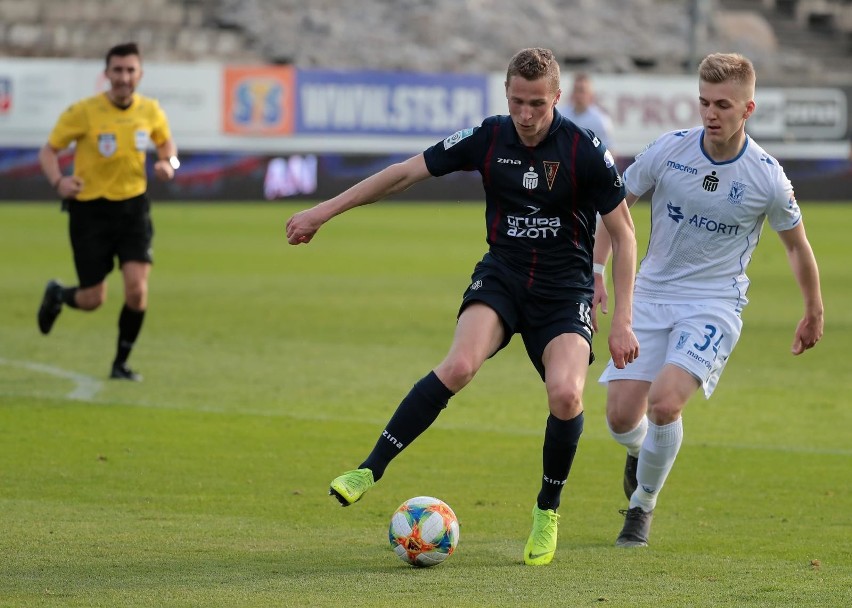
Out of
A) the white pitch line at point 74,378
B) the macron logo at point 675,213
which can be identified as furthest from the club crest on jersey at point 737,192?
the white pitch line at point 74,378

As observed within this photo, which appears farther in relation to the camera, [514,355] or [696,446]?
[514,355]

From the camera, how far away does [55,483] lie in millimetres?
7363

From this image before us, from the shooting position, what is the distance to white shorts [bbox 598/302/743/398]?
21.0ft

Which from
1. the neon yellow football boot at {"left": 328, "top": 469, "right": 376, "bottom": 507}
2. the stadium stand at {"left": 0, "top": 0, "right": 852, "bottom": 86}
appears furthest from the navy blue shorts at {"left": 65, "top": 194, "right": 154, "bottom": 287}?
the stadium stand at {"left": 0, "top": 0, "right": 852, "bottom": 86}

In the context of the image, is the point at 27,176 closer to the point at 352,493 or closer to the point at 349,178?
the point at 349,178

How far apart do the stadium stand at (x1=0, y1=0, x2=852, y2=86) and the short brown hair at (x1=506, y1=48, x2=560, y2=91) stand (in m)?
27.8

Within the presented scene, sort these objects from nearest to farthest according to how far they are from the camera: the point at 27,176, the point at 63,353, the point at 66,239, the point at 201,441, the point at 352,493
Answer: the point at 352,493 < the point at 201,441 < the point at 63,353 < the point at 66,239 < the point at 27,176

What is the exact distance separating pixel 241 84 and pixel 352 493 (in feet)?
81.4

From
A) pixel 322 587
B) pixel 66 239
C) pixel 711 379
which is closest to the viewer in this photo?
pixel 322 587

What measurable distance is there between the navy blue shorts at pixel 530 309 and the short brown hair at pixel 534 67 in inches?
32.8

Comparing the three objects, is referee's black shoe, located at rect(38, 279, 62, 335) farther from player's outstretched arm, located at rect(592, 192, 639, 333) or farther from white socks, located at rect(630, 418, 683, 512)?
white socks, located at rect(630, 418, 683, 512)

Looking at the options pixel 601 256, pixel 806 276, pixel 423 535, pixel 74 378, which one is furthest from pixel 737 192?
pixel 74 378

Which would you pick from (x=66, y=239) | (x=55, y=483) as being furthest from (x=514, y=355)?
(x=66, y=239)

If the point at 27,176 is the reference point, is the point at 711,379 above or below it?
above
